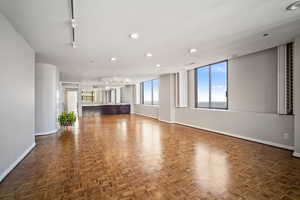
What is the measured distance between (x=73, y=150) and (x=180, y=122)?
17.1ft

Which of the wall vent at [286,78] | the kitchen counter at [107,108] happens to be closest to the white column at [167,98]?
the wall vent at [286,78]

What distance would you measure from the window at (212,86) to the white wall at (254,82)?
1.33 feet

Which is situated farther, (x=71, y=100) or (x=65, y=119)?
(x=71, y=100)

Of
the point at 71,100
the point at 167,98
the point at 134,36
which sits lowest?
the point at 71,100

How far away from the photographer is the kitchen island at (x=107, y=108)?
41.5 feet

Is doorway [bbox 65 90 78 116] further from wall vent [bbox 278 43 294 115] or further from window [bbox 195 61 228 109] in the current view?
wall vent [bbox 278 43 294 115]

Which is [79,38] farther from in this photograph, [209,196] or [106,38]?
[209,196]

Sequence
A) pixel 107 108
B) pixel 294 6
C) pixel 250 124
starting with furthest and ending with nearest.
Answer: pixel 107 108 < pixel 250 124 < pixel 294 6

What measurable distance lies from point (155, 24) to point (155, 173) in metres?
2.64

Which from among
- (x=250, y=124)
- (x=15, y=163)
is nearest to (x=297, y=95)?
(x=250, y=124)

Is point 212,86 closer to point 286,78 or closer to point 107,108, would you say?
point 286,78

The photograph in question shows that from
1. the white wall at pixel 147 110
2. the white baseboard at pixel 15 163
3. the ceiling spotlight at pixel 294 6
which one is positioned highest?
the ceiling spotlight at pixel 294 6

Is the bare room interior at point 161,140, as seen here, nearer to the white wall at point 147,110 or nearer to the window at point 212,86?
the window at point 212,86

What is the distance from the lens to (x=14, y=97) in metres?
2.79
